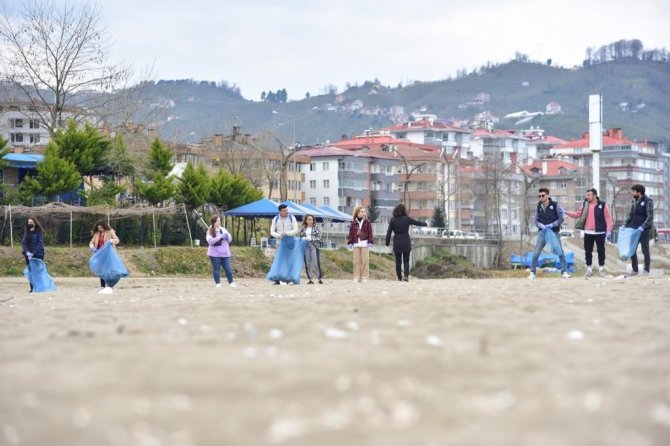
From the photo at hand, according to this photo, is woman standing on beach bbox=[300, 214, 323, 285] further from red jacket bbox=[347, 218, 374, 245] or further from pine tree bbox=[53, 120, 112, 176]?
pine tree bbox=[53, 120, 112, 176]

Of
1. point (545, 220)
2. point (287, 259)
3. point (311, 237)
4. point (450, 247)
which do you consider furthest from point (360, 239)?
point (450, 247)

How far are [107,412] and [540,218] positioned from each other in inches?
807

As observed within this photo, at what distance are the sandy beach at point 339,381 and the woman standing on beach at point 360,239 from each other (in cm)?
1593

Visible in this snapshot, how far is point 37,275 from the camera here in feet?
88.5

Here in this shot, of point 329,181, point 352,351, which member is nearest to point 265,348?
point 352,351

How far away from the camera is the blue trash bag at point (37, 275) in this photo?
26.8 meters

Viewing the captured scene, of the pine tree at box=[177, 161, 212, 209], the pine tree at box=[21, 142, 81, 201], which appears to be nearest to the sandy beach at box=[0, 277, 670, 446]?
the pine tree at box=[21, 142, 81, 201]

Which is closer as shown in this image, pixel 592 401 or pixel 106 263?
pixel 592 401

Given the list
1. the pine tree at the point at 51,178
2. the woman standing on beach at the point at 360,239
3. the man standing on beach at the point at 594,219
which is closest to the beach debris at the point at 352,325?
the man standing on beach at the point at 594,219

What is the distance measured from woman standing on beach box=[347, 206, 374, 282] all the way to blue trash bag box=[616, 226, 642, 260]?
17.2 feet

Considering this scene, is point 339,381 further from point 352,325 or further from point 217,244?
point 217,244

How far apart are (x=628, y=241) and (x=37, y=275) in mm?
12214

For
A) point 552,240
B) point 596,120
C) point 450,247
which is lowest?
point 450,247

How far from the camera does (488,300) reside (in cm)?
1510
